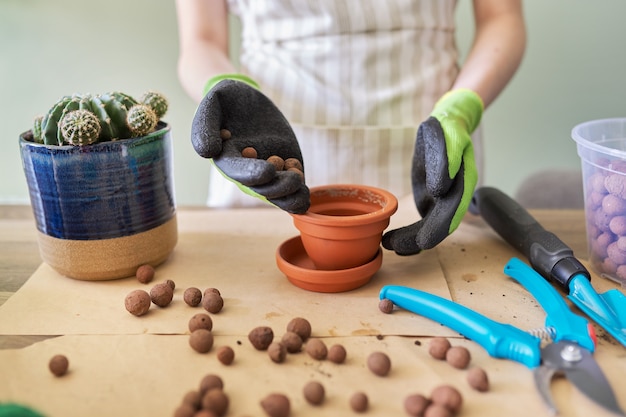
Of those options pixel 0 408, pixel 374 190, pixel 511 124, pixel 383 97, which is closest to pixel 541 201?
pixel 511 124

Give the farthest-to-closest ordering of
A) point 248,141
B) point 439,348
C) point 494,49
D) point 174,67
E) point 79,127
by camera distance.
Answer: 1. point 174,67
2. point 494,49
3. point 248,141
4. point 79,127
5. point 439,348

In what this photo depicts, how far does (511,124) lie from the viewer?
2.06m

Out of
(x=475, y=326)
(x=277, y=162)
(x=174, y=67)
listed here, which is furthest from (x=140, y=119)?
(x=174, y=67)

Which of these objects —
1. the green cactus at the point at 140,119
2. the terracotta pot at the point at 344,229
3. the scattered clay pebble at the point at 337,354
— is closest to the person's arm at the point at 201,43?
the green cactus at the point at 140,119

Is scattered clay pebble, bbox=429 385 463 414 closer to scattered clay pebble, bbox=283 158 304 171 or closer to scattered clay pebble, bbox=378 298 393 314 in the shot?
scattered clay pebble, bbox=378 298 393 314

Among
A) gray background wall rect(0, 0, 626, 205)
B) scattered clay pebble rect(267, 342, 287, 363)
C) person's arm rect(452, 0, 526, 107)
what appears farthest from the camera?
gray background wall rect(0, 0, 626, 205)

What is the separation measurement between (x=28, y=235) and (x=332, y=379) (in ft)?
2.27

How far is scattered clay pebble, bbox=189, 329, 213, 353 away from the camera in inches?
27.2

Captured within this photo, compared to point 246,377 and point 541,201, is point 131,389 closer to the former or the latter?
point 246,377

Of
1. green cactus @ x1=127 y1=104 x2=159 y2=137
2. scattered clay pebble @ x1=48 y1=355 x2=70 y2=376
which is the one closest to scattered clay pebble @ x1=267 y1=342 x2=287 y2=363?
scattered clay pebble @ x1=48 y1=355 x2=70 y2=376

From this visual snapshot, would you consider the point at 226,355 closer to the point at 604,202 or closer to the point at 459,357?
the point at 459,357

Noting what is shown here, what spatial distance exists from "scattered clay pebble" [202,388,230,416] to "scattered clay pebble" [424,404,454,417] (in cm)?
20

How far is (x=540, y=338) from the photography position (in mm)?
685

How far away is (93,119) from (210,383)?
398 mm
